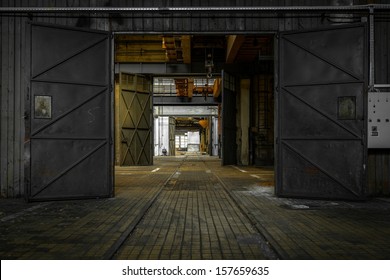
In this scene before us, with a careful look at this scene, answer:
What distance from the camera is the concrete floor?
11.0ft

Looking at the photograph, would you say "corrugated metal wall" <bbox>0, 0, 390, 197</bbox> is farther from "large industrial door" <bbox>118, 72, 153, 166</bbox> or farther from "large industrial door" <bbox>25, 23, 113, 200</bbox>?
"large industrial door" <bbox>118, 72, 153, 166</bbox>

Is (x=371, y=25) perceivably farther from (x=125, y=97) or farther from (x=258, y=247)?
(x=125, y=97)

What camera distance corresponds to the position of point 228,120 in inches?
648

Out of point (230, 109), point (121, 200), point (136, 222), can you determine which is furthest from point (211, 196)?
point (230, 109)

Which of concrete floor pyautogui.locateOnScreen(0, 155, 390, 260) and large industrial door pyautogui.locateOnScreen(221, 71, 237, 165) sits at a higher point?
large industrial door pyautogui.locateOnScreen(221, 71, 237, 165)

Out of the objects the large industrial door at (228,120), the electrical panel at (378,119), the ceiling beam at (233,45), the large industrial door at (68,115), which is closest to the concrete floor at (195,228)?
the large industrial door at (68,115)

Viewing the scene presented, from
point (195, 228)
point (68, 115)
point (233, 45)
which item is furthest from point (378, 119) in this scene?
point (233, 45)

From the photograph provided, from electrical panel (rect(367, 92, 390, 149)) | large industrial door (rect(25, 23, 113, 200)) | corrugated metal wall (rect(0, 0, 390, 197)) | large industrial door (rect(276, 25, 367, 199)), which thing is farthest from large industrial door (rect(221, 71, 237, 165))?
large industrial door (rect(25, 23, 113, 200))

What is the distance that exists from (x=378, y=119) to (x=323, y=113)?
3.67 feet

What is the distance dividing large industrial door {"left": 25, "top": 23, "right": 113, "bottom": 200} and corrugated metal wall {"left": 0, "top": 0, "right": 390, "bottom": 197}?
0.72m

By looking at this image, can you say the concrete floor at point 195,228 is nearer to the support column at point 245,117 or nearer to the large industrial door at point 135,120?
the large industrial door at point 135,120

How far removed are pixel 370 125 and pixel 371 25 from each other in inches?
78.3

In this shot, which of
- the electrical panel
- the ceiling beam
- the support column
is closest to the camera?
the electrical panel

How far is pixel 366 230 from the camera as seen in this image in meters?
4.18
